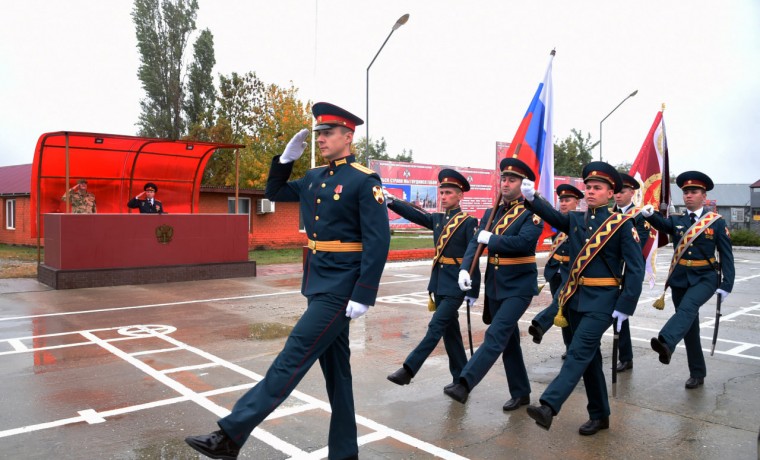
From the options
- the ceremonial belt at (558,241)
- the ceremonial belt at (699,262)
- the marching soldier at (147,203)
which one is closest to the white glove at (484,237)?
the ceremonial belt at (699,262)

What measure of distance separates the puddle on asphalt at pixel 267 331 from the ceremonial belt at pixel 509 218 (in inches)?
146

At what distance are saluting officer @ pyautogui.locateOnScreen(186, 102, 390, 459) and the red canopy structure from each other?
10.2 meters

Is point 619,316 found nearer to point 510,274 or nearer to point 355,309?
point 510,274

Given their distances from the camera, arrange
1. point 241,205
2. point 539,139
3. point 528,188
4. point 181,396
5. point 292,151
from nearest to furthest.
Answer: point 292,151, point 528,188, point 181,396, point 539,139, point 241,205

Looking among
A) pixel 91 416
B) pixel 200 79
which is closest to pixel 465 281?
pixel 91 416

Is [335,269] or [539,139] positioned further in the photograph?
[539,139]

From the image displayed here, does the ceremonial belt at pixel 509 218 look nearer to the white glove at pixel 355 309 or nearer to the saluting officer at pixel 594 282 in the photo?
the saluting officer at pixel 594 282

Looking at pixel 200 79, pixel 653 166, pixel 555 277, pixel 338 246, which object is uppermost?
pixel 200 79

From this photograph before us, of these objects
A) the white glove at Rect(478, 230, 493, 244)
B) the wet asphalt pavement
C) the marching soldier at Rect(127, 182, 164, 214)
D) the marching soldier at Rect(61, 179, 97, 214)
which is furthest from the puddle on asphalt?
the marching soldier at Rect(61, 179, 97, 214)

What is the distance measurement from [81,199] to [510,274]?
501 inches

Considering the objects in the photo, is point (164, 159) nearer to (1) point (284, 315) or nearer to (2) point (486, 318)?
(1) point (284, 315)

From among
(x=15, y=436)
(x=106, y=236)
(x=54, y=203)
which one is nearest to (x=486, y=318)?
(x=15, y=436)

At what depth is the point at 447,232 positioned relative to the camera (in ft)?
19.1

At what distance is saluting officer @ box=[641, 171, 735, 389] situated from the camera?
602 cm
